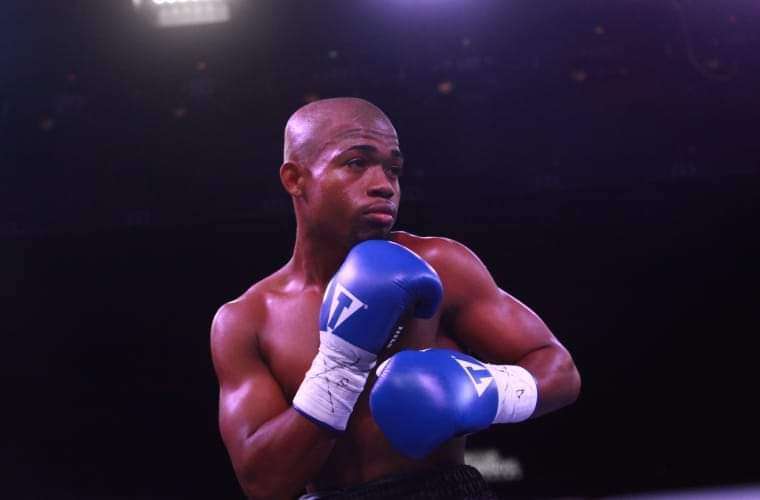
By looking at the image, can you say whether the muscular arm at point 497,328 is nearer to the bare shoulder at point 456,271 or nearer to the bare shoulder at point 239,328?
the bare shoulder at point 456,271

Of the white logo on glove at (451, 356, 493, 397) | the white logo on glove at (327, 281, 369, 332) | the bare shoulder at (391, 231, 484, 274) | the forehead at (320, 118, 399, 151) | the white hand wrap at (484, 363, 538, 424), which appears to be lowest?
the white hand wrap at (484, 363, 538, 424)

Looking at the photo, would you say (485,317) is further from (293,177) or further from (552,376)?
(293,177)

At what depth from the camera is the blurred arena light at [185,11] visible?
457 cm

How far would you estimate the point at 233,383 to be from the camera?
1629 mm

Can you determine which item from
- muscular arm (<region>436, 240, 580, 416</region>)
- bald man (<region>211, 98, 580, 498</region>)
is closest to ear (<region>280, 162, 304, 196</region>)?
bald man (<region>211, 98, 580, 498</region>)

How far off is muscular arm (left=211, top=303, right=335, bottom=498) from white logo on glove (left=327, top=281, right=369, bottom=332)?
0.18 m

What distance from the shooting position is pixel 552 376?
1.54 m

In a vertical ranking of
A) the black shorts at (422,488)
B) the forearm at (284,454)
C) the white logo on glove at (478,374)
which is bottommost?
the black shorts at (422,488)

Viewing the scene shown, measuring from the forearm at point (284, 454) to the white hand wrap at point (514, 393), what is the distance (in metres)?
0.31

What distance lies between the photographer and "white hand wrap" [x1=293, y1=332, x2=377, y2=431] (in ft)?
4.64

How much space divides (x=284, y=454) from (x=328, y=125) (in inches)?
26.6

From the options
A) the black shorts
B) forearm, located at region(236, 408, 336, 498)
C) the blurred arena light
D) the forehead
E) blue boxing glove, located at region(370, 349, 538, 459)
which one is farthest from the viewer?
the blurred arena light

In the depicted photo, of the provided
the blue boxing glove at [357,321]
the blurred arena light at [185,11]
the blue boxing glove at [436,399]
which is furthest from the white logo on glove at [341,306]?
the blurred arena light at [185,11]

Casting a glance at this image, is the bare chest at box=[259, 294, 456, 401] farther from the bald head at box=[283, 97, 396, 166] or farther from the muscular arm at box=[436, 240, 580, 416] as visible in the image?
the bald head at box=[283, 97, 396, 166]
